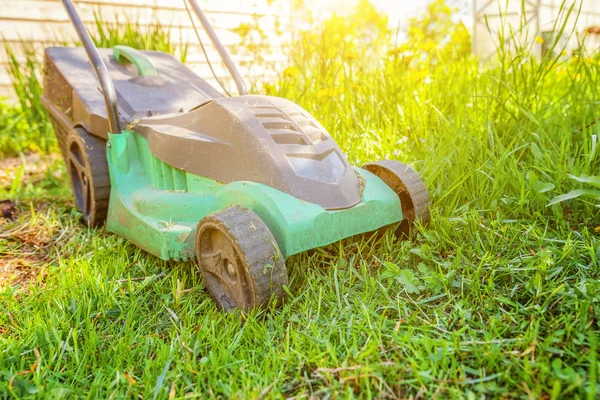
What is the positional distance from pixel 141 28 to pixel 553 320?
3957 mm

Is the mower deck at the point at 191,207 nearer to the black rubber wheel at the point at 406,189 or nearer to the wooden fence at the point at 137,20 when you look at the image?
the black rubber wheel at the point at 406,189

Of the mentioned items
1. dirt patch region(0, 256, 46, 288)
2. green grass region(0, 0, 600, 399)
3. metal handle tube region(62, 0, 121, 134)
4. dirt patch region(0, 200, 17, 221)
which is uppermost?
metal handle tube region(62, 0, 121, 134)

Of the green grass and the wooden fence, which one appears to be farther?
the wooden fence

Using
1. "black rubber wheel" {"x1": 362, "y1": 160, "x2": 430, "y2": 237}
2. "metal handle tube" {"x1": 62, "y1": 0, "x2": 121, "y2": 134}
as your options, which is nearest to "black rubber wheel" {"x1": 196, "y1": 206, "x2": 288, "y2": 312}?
"black rubber wheel" {"x1": 362, "y1": 160, "x2": 430, "y2": 237}

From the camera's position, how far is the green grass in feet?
3.65

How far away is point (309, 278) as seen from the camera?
1547 mm

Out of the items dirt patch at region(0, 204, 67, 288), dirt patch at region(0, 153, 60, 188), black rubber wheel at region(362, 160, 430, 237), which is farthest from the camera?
dirt patch at region(0, 153, 60, 188)

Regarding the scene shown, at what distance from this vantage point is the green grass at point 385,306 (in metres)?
1.11

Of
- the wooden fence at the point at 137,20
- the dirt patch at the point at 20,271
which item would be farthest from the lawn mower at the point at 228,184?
the wooden fence at the point at 137,20

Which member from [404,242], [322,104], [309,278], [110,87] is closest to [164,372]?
[309,278]

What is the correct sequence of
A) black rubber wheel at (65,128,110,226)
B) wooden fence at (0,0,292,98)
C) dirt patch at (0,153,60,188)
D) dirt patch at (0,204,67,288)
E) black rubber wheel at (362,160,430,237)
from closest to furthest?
black rubber wheel at (362,160,430,237) → dirt patch at (0,204,67,288) → black rubber wheel at (65,128,110,226) → dirt patch at (0,153,60,188) → wooden fence at (0,0,292,98)

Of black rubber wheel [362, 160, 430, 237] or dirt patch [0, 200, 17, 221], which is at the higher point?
black rubber wheel [362, 160, 430, 237]

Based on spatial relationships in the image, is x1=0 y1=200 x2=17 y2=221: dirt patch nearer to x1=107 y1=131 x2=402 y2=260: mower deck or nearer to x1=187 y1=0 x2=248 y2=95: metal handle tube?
x1=107 y1=131 x2=402 y2=260: mower deck

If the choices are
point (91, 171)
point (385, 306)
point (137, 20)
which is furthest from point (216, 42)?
point (137, 20)
